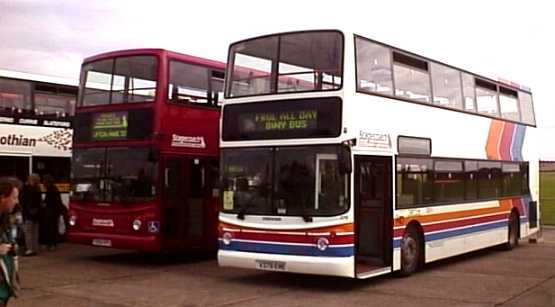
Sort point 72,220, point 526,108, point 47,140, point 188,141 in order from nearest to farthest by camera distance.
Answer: point 188,141, point 72,220, point 47,140, point 526,108

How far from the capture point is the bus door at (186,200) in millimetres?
14430

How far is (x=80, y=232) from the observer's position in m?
15.0

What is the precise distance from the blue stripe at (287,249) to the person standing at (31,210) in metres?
5.88

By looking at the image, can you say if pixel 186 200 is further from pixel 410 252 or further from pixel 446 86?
pixel 446 86

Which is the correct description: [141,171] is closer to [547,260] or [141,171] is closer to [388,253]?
[388,253]

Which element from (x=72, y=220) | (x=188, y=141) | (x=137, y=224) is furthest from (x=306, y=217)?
(x=72, y=220)

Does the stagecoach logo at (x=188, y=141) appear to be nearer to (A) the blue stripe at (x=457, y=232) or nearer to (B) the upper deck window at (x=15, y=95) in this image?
(A) the blue stripe at (x=457, y=232)

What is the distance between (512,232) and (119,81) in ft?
32.8

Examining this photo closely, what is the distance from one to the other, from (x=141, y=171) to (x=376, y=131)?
15.9 ft

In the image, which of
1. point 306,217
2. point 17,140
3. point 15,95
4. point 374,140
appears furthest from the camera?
point 15,95

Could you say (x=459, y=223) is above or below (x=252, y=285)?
above

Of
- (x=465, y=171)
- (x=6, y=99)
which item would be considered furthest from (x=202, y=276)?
(x=6, y=99)

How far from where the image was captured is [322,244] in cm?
1098

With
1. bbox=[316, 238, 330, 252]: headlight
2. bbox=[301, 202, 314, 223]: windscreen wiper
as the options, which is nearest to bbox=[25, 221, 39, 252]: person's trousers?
bbox=[301, 202, 314, 223]: windscreen wiper
